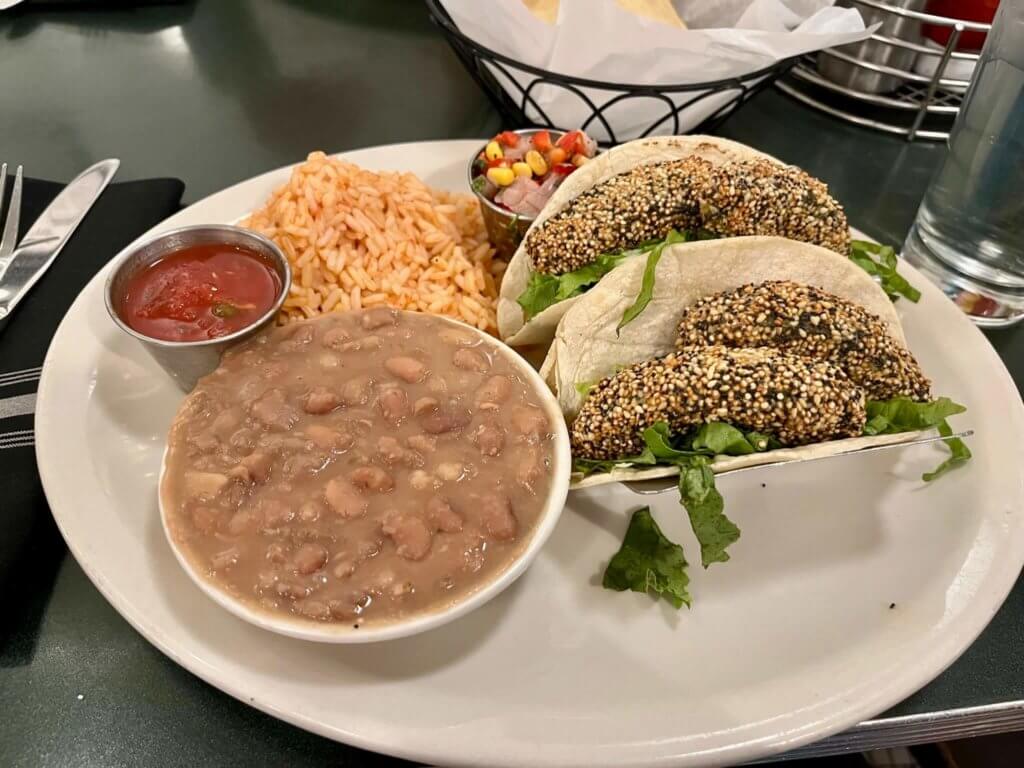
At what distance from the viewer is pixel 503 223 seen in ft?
8.05

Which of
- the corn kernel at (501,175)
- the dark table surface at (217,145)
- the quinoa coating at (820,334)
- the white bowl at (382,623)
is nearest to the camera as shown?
the white bowl at (382,623)

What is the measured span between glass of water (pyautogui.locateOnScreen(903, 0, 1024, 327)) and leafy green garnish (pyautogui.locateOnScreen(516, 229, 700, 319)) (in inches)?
43.2

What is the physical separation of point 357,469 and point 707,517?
2.66 feet

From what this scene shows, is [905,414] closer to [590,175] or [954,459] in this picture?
[954,459]

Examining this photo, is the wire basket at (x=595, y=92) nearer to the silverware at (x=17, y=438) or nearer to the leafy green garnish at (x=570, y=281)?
the leafy green garnish at (x=570, y=281)

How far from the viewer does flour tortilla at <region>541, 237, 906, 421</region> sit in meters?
1.98

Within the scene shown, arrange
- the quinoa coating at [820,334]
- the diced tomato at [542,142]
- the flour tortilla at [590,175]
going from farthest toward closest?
the diced tomato at [542,142] → the flour tortilla at [590,175] → the quinoa coating at [820,334]

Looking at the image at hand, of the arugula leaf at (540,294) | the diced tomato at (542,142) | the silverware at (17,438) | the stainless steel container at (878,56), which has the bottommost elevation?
the silverware at (17,438)

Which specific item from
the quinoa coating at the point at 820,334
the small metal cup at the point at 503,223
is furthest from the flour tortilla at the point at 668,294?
the small metal cup at the point at 503,223

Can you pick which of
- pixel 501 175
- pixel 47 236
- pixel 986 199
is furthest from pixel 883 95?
pixel 47 236

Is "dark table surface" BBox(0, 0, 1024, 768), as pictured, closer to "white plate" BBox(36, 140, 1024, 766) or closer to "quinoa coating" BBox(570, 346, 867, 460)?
"white plate" BBox(36, 140, 1024, 766)

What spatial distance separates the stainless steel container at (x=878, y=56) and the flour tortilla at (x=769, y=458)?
212 centimetres

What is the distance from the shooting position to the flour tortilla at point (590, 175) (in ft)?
7.49

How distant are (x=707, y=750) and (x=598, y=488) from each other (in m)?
0.72
